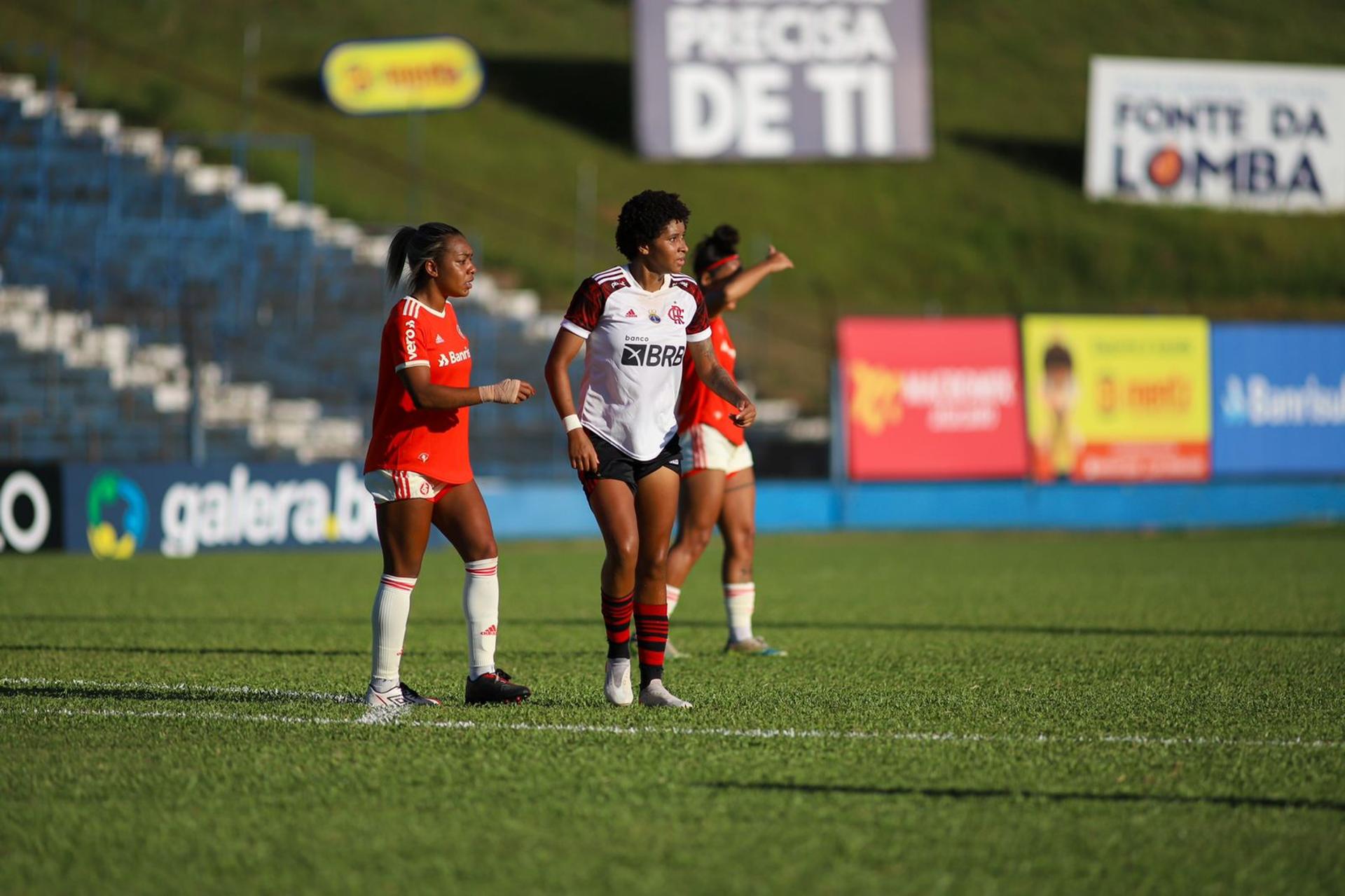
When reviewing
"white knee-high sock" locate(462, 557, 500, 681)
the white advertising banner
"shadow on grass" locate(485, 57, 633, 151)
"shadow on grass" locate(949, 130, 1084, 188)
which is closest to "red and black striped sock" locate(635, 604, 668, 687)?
"white knee-high sock" locate(462, 557, 500, 681)

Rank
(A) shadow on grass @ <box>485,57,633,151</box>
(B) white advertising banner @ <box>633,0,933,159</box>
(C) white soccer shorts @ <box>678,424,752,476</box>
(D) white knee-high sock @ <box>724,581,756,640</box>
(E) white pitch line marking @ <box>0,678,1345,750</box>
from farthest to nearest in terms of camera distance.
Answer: (A) shadow on grass @ <box>485,57,633,151</box> < (B) white advertising banner @ <box>633,0,933,159</box> < (D) white knee-high sock @ <box>724,581,756,640</box> < (C) white soccer shorts @ <box>678,424,752,476</box> < (E) white pitch line marking @ <box>0,678,1345,750</box>

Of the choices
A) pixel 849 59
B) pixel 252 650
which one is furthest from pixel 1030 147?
pixel 252 650

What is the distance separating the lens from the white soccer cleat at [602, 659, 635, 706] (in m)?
7.29

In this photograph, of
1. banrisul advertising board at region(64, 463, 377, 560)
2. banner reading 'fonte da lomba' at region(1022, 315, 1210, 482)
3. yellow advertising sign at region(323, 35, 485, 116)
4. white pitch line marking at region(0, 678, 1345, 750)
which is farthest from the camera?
yellow advertising sign at region(323, 35, 485, 116)

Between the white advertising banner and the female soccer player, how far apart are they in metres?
32.0

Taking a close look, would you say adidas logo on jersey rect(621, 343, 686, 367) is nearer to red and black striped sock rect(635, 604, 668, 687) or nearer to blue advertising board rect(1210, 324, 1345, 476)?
red and black striped sock rect(635, 604, 668, 687)

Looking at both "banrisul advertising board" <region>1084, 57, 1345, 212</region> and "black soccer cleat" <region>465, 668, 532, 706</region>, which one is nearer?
"black soccer cleat" <region>465, 668, 532, 706</region>

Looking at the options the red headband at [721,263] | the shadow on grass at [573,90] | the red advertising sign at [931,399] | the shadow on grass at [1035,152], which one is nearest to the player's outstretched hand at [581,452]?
the red headband at [721,263]

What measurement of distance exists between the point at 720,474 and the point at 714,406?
0.42 metres

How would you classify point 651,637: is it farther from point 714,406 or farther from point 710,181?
point 710,181

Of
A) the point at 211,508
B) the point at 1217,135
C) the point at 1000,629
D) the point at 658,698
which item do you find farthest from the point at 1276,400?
the point at 1217,135

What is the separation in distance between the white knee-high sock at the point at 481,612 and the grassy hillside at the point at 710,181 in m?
25.6

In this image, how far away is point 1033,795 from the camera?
17.9ft

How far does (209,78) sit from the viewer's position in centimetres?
4353
